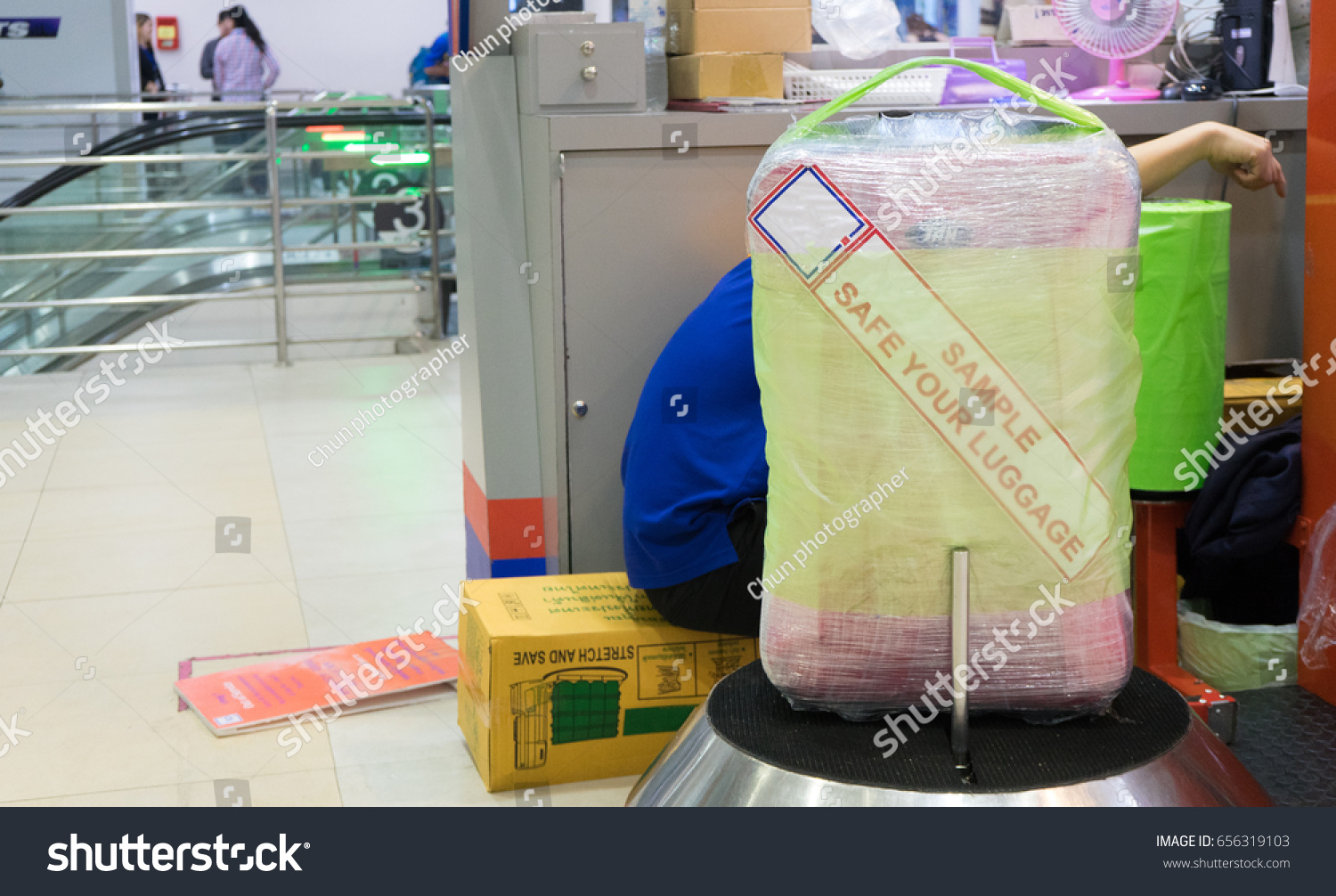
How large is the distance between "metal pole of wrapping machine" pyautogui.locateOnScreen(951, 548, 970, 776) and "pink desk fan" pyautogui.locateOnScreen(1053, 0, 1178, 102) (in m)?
1.70

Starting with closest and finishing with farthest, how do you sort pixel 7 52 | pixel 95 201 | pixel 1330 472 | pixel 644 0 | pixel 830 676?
1. pixel 830 676
2. pixel 1330 472
3. pixel 644 0
4. pixel 95 201
5. pixel 7 52

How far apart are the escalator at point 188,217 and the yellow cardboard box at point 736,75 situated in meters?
Answer: 4.60

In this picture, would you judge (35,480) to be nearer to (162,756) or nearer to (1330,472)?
(162,756)

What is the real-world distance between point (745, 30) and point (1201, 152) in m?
0.93

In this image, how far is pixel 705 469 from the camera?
86.0 inches

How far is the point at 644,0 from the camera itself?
9.15ft

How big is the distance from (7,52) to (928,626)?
1106 centimetres

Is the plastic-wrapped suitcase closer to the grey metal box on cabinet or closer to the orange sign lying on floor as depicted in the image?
the grey metal box on cabinet

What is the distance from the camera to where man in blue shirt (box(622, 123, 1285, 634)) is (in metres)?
2.16

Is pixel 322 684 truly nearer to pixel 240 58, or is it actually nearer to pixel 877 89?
pixel 877 89

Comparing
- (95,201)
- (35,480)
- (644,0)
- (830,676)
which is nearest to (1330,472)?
(830,676)

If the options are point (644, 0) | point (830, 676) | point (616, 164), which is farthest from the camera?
point (644, 0)

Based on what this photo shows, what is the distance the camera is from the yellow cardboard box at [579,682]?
229 centimetres

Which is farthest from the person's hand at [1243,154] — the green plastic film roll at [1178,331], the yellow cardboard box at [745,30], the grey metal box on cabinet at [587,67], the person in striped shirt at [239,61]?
the person in striped shirt at [239,61]
